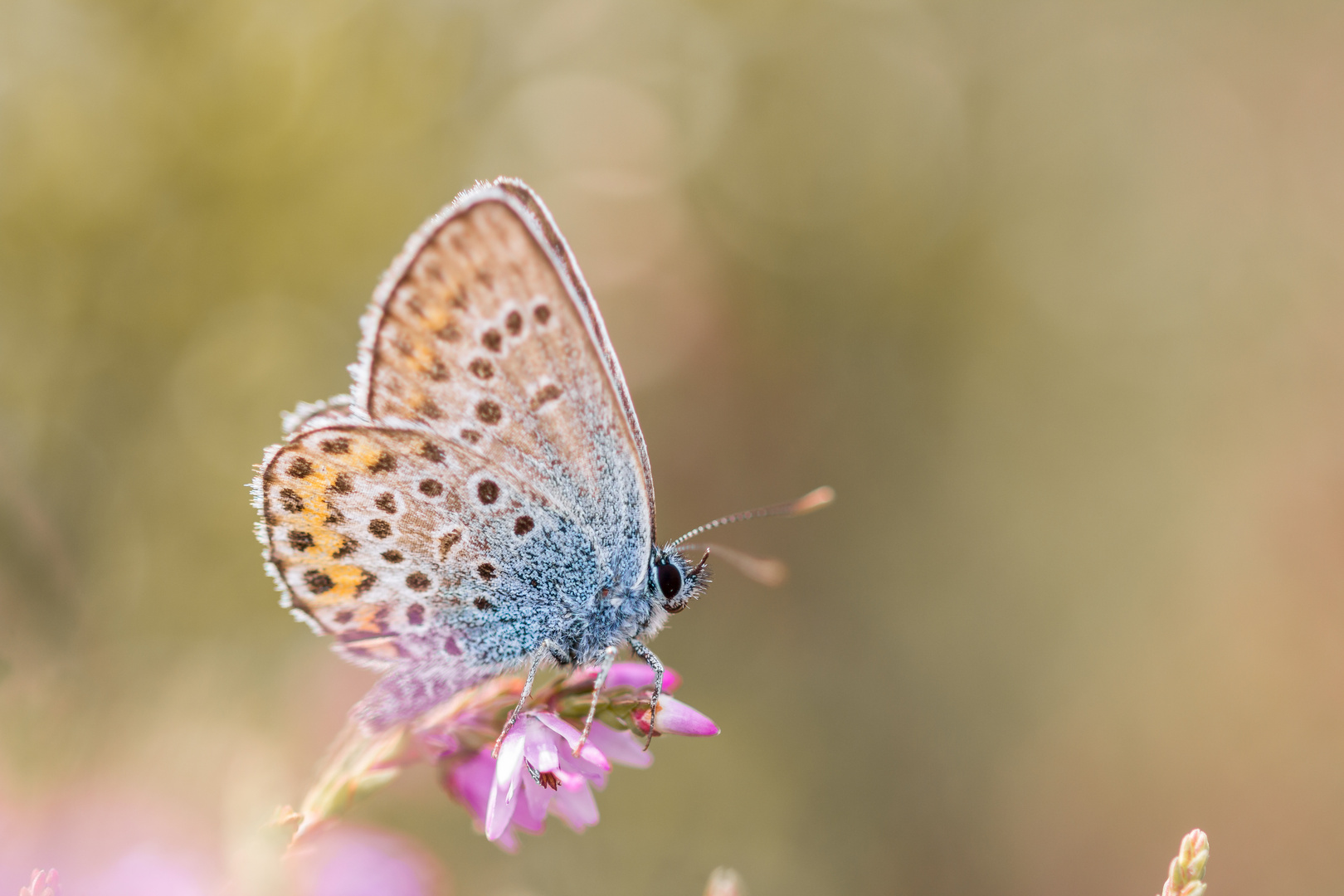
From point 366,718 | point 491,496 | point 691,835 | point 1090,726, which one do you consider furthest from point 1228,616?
point 366,718

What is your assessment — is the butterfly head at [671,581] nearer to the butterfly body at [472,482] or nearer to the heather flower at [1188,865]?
the butterfly body at [472,482]

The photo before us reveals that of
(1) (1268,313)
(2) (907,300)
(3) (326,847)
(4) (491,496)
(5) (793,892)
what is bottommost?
(5) (793,892)

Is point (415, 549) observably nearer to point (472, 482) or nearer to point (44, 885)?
point (472, 482)

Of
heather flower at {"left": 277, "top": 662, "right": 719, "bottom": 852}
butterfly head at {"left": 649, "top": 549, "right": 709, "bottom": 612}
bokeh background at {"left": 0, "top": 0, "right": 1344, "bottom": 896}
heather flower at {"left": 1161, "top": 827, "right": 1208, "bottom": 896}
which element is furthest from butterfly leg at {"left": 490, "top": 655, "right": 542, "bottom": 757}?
bokeh background at {"left": 0, "top": 0, "right": 1344, "bottom": 896}

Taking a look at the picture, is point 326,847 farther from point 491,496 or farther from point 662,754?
point 662,754

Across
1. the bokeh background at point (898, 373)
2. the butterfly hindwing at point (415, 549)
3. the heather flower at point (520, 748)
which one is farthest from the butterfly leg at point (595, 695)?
the bokeh background at point (898, 373)

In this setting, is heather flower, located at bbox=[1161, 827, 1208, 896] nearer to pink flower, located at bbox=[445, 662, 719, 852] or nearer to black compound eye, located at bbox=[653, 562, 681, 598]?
pink flower, located at bbox=[445, 662, 719, 852]

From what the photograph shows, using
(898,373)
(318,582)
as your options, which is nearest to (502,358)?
(318,582)
